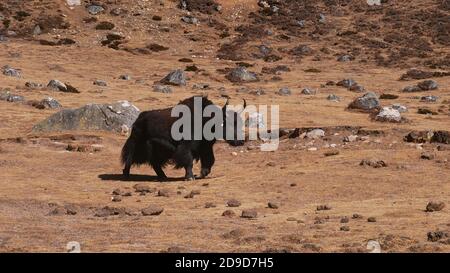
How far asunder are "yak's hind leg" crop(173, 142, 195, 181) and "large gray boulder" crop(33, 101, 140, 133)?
265 inches

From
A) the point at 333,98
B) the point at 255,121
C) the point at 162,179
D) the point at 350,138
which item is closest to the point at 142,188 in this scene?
the point at 162,179

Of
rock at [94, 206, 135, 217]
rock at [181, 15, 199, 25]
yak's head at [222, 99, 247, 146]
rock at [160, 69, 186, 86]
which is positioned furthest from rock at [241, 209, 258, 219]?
rock at [181, 15, 199, 25]

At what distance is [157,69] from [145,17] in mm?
12510

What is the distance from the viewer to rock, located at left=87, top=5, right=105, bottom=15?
54.5m

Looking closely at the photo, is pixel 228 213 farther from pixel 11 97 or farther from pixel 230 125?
pixel 11 97

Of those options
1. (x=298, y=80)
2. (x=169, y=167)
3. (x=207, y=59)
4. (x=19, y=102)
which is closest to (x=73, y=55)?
(x=207, y=59)

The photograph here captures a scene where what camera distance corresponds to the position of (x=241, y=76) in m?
40.8

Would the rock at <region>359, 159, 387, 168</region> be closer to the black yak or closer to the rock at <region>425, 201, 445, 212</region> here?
the black yak

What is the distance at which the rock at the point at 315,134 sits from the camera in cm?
2261

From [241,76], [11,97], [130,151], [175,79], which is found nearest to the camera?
[130,151]

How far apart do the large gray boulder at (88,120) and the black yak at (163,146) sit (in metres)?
6.00

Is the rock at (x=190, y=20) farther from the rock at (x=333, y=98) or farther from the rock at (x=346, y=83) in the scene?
the rock at (x=333, y=98)

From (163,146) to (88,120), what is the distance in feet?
23.3

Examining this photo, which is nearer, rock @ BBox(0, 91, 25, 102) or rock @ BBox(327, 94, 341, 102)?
rock @ BBox(0, 91, 25, 102)
